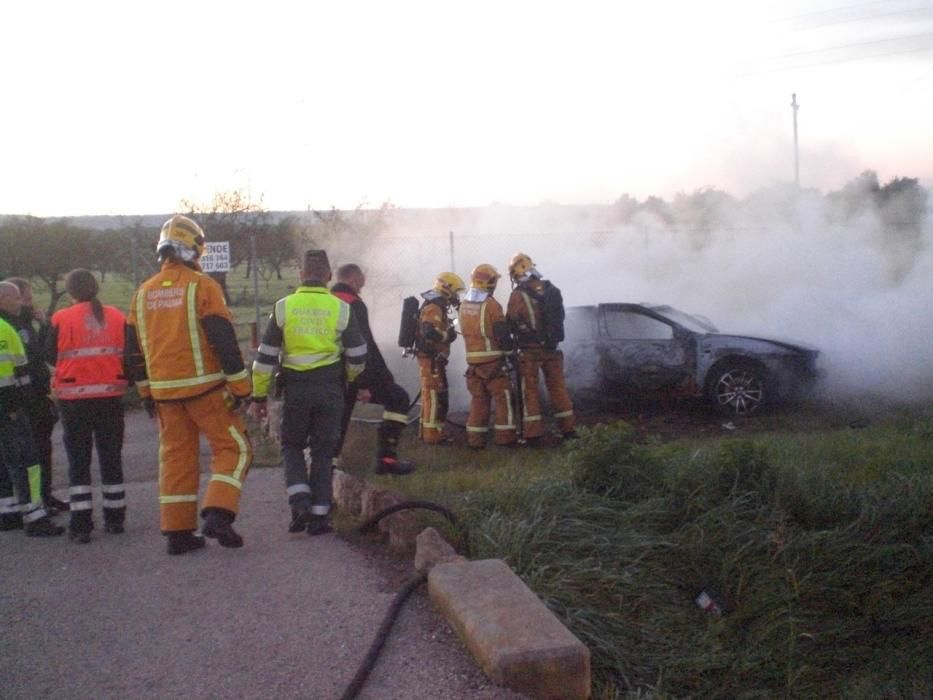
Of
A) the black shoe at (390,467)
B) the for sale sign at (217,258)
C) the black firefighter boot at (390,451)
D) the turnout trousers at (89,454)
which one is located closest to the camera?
the turnout trousers at (89,454)

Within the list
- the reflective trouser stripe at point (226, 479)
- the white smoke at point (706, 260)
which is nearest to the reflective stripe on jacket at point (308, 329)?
the reflective trouser stripe at point (226, 479)

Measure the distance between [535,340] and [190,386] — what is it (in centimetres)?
472

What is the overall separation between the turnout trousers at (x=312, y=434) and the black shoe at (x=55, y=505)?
2.18 metres

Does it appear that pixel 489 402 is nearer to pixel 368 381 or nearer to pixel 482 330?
pixel 482 330

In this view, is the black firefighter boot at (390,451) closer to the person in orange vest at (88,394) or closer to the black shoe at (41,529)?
the person in orange vest at (88,394)

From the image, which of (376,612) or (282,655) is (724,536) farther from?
(282,655)

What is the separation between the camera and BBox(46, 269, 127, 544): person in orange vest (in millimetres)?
6645

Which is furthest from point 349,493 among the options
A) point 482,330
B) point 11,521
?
point 482,330

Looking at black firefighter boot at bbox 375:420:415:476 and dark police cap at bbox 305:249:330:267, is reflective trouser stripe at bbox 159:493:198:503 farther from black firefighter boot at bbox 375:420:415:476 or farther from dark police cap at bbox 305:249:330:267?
black firefighter boot at bbox 375:420:415:476

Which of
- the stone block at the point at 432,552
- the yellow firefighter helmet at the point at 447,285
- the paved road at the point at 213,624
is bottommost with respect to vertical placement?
the paved road at the point at 213,624

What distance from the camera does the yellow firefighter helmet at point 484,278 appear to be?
10039 millimetres

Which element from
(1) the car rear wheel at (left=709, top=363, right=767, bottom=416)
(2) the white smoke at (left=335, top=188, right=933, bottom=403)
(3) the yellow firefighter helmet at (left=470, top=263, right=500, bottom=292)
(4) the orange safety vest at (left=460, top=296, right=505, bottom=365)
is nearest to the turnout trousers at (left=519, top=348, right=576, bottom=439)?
(4) the orange safety vest at (left=460, top=296, right=505, bottom=365)

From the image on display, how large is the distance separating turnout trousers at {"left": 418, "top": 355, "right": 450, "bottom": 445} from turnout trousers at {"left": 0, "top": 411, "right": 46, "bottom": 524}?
405cm

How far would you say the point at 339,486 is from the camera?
23.2 feet
